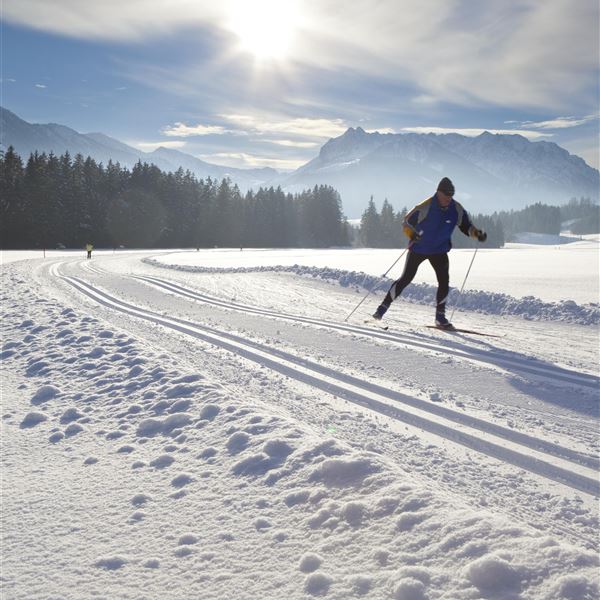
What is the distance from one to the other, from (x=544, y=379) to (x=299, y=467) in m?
3.24

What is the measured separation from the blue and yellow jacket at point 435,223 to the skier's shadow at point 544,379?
198cm

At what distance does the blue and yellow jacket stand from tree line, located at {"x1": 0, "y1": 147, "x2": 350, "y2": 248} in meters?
61.9

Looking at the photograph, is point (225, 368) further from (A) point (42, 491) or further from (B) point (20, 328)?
(B) point (20, 328)

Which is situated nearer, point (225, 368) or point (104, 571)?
point (104, 571)

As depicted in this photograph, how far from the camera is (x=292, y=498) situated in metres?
2.75

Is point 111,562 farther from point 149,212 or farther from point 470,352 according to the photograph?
point 149,212

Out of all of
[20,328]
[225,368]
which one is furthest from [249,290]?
[225,368]

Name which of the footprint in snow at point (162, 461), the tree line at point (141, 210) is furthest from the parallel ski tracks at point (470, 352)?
the tree line at point (141, 210)

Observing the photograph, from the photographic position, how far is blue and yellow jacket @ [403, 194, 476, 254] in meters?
7.71

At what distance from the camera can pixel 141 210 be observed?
228 feet

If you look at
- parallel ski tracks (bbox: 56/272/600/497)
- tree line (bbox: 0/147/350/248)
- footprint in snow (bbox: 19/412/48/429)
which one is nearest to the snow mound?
parallel ski tracks (bbox: 56/272/600/497)

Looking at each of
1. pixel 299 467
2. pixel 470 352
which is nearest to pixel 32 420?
pixel 299 467

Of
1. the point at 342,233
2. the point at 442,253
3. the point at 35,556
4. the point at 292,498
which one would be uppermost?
the point at 342,233

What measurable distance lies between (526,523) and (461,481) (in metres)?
0.47
